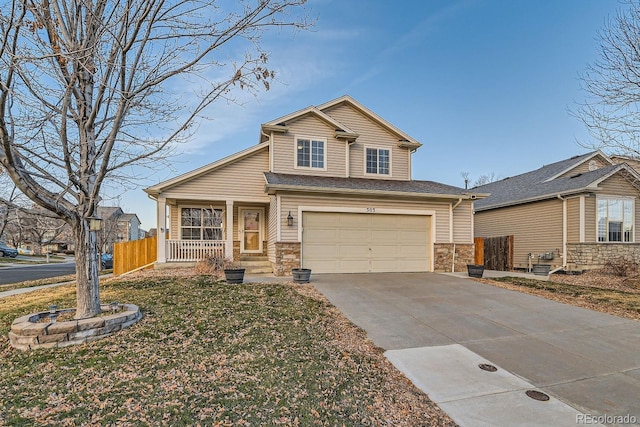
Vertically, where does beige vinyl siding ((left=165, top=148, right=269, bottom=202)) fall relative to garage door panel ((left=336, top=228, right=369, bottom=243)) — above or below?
above

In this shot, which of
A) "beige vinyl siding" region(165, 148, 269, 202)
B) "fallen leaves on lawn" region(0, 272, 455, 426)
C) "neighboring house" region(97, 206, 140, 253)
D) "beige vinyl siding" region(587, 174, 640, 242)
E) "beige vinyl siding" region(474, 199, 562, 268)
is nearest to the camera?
"fallen leaves on lawn" region(0, 272, 455, 426)

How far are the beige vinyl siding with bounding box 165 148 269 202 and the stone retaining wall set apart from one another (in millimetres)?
7810

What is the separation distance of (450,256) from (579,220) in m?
5.71

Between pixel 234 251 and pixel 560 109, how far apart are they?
12.5 meters

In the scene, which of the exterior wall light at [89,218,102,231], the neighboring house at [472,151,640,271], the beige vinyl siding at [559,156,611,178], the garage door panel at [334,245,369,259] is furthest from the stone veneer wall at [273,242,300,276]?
the beige vinyl siding at [559,156,611,178]

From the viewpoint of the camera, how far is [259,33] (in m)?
4.85

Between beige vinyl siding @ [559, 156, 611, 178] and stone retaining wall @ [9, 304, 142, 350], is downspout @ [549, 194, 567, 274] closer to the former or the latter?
beige vinyl siding @ [559, 156, 611, 178]

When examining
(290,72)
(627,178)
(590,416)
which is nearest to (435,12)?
(290,72)

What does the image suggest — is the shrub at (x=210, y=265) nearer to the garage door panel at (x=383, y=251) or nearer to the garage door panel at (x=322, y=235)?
the garage door panel at (x=322, y=235)

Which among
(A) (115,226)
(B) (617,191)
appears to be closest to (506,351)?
(B) (617,191)

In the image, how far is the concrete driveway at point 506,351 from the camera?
337cm

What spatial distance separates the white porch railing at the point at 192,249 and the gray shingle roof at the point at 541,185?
556 inches

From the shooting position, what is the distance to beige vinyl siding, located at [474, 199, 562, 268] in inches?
558

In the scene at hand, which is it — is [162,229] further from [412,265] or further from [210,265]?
[412,265]
